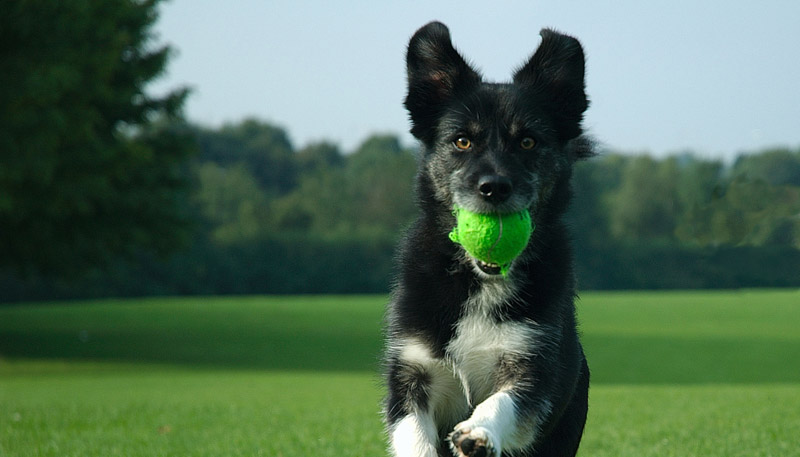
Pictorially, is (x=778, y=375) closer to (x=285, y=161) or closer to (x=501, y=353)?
(x=501, y=353)

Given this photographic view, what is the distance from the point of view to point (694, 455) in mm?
6129

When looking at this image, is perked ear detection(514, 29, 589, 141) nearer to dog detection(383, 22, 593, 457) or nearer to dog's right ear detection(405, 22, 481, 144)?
dog detection(383, 22, 593, 457)

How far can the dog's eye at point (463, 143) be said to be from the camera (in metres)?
4.45

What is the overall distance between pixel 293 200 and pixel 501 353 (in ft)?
212

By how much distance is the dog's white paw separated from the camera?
3611 mm

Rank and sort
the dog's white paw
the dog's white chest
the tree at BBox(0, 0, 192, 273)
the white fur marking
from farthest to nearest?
the tree at BBox(0, 0, 192, 273) → the dog's white chest → the white fur marking → the dog's white paw

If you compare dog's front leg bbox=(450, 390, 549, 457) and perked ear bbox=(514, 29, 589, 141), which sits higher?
perked ear bbox=(514, 29, 589, 141)

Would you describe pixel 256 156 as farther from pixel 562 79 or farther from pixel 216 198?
pixel 562 79

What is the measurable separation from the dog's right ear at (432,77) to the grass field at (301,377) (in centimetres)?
143

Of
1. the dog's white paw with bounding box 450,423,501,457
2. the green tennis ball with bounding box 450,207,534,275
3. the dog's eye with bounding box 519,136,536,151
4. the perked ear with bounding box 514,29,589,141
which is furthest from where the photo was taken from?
the perked ear with bounding box 514,29,589,141

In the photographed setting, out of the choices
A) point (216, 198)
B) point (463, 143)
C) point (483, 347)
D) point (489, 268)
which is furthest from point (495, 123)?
point (216, 198)

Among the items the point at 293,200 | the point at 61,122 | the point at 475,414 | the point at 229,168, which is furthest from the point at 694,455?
the point at 229,168

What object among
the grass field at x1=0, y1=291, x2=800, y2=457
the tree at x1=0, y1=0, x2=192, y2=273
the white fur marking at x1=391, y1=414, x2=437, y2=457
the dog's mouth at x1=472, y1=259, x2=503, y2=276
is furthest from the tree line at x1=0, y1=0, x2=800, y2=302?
the grass field at x1=0, y1=291, x2=800, y2=457

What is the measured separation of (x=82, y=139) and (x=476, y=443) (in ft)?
68.6
